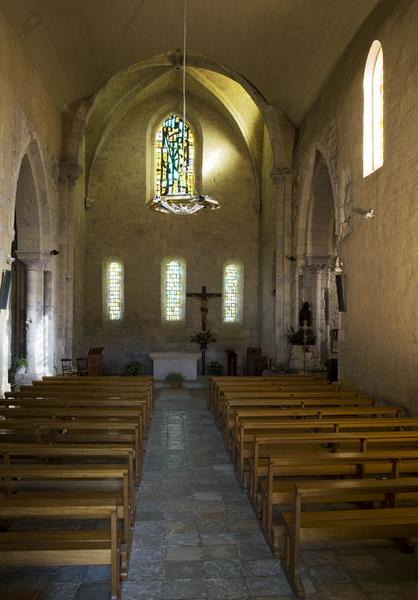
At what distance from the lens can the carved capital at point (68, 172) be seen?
1695 centimetres

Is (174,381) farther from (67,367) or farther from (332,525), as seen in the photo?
(332,525)

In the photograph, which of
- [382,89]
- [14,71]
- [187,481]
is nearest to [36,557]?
[187,481]

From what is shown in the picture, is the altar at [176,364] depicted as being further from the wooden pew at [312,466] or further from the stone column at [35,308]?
the wooden pew at [312,466]

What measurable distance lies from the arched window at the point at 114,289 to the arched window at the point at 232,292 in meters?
4.29

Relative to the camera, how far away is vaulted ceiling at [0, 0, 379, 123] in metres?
12.1

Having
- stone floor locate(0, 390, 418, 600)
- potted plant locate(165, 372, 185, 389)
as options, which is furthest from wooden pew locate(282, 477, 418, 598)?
potted plant locate(165, 372, 185, 389)

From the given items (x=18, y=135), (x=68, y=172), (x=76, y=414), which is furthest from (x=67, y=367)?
(x=76, y=414)

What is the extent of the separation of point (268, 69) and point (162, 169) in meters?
8.11

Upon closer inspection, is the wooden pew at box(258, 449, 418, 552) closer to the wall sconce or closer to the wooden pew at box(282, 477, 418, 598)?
the wooden pew at box(282, 477, 418, 598)

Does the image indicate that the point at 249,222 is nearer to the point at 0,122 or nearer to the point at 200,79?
the point at 200,79

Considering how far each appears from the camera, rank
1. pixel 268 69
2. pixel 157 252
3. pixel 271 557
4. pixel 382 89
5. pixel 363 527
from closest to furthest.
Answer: pixel 363 527
pixel 271 557
pixel 382 89
pixel 268 69
pixel 157 252

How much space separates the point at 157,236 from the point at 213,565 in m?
18.5

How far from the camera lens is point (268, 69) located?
15828mm

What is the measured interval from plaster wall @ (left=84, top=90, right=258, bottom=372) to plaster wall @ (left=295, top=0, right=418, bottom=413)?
29.0 feet
